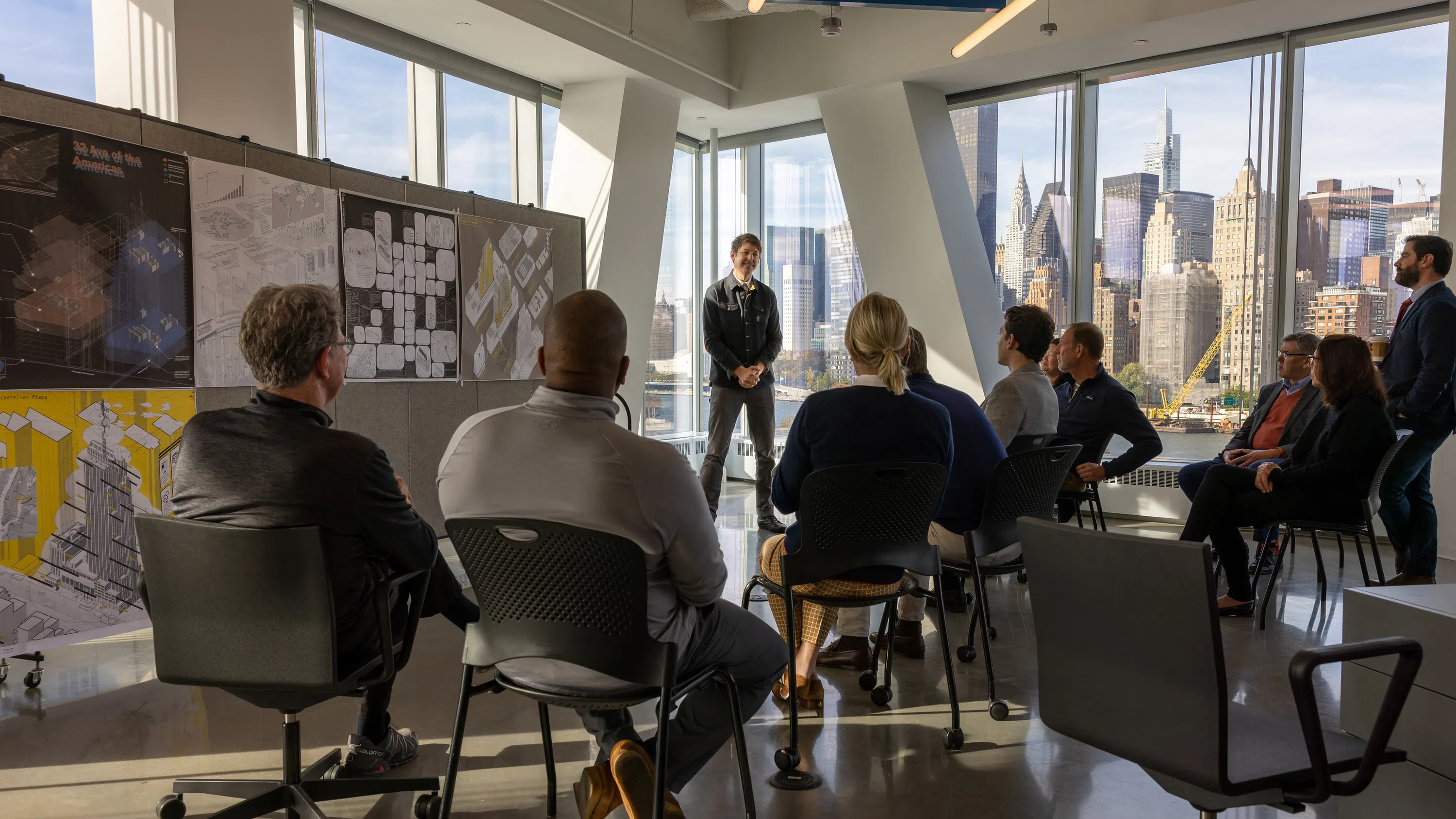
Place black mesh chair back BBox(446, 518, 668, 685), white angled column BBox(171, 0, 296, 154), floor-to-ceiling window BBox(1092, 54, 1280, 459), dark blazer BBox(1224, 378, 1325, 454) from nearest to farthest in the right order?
black mesh chair back BBox(446, 518, 668, 685)
white angled column BBox(171, 0, 296, 154)
dark blazer BBox(1224, 378, 1325, 454)
floor-to-ceiling window BBox(1092, 54, 1280, 459)

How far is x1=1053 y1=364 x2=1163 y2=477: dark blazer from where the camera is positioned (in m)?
4.48

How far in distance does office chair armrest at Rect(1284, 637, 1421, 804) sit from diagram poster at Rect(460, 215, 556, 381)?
4.30m

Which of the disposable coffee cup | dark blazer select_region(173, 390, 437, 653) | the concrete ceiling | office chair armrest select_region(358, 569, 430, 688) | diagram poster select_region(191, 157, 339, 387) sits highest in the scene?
the concrete ceiling

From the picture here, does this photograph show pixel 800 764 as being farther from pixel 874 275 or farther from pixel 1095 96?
pixel 1095 96

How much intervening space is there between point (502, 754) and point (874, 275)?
527cm

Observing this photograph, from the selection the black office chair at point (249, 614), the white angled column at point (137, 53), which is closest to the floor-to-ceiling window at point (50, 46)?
the white angled column at point (137, 53)

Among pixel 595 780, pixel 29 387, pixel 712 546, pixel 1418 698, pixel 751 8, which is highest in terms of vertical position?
pixel 751 8

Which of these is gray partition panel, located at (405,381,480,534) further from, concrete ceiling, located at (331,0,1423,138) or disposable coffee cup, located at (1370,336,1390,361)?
disposable coffee cup, located at (1370,336,1390,361)

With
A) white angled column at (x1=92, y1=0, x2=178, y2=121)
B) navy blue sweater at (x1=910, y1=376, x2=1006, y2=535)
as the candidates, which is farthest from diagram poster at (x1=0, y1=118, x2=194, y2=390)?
navy blue sweater at (x1=910, y1=376, x2=1006, y2=535)

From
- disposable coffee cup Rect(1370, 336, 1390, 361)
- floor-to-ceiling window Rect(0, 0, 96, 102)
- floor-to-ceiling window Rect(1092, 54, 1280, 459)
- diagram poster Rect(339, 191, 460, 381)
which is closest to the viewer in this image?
floor-to-ceiling window Rect(0, 0, 96, 102)

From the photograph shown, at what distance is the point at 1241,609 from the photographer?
4152mm

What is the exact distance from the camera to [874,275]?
724 centimetres

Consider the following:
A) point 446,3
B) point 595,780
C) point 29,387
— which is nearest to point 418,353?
point 29,387

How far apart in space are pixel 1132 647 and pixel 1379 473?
2.92 m
